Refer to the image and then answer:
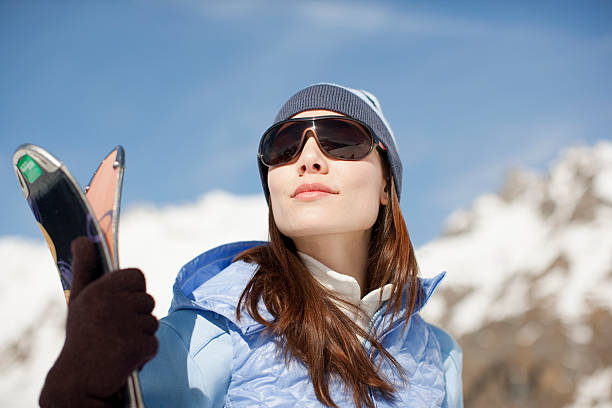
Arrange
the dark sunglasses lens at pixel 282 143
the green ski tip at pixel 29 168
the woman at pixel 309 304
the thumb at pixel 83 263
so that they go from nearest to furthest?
the thumb at pixel 83 263 < the green ski tip at pixel 29 168 < the woman at pixel 309 304 < the dark sunglasses lens at pixel 282 143

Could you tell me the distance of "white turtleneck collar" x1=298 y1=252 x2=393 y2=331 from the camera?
241 centimetres

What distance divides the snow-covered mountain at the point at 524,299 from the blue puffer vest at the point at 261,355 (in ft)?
2.50

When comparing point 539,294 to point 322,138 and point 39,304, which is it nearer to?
point 322,138

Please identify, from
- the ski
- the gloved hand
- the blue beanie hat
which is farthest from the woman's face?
the gloved hand

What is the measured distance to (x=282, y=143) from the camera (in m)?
2.48

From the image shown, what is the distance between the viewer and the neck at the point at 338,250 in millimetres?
2531

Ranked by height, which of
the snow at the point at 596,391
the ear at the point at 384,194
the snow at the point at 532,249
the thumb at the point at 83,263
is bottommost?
the snow at the point at 596,391

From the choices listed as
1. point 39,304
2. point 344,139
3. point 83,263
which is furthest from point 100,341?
point 39,304

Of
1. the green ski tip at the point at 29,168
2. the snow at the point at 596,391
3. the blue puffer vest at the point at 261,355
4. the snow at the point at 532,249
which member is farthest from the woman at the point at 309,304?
the snow at the point at 596,391

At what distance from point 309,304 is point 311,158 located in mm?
670

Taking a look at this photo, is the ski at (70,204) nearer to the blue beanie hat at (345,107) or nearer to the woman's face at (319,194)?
the woman's face at (319,194)

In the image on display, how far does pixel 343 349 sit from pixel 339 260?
0.58m

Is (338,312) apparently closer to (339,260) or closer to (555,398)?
(339,260)

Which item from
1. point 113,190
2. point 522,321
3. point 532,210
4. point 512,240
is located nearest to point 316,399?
point 113,190
